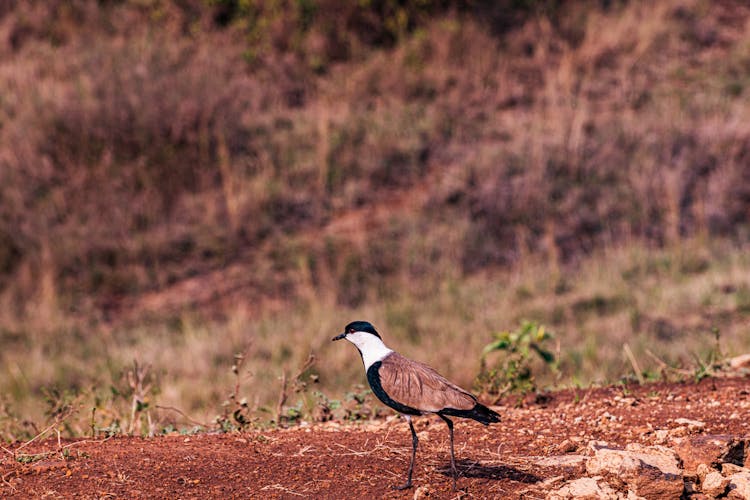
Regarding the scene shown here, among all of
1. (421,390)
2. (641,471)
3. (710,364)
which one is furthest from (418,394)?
(710,364)

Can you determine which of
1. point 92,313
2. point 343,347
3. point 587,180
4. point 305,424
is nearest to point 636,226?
point 587,180

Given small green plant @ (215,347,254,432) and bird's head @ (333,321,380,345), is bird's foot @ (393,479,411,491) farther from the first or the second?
small green plant @ (215,347,254,432)

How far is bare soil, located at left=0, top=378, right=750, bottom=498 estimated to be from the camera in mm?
3566

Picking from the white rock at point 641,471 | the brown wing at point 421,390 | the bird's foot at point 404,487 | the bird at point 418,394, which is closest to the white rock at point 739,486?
the white rock at point 641,471

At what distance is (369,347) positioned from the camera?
3.61 m

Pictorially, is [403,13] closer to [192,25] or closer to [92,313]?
[192,25]

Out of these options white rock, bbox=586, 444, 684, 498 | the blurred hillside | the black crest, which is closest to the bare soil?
white rock, bbox=586, 444, 684, 498

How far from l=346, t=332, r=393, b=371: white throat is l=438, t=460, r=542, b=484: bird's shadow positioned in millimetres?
598

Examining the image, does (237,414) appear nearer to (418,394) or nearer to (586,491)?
(418,394)

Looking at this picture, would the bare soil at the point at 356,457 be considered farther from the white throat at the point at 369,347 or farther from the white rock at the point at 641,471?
the white throat at the point at 369,347

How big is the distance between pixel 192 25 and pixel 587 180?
697 centimetres

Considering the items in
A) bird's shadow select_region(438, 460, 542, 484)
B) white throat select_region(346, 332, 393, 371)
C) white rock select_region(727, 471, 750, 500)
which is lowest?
white rock select_region(727, 471, 750, 500)

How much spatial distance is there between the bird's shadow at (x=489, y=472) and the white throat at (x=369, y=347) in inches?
23.5

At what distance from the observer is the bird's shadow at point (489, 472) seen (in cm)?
364
